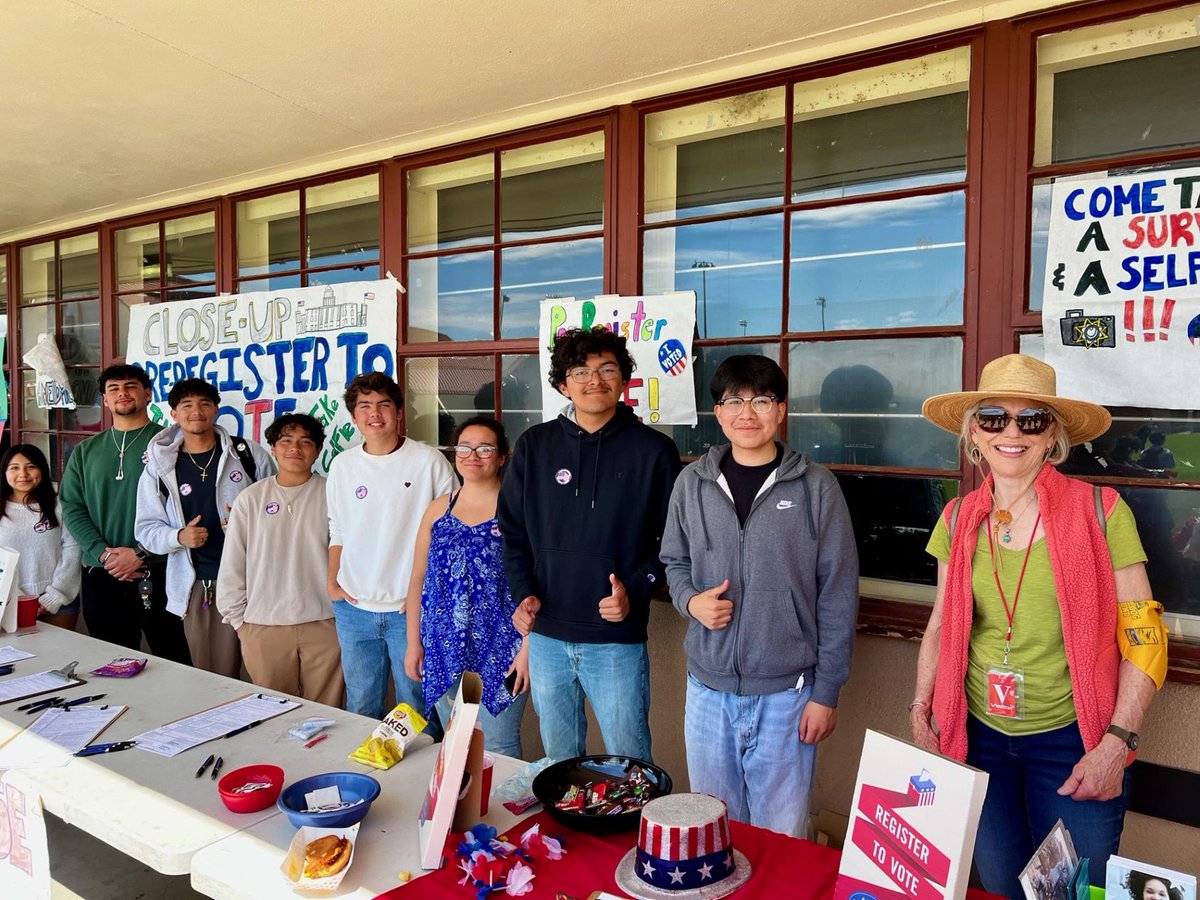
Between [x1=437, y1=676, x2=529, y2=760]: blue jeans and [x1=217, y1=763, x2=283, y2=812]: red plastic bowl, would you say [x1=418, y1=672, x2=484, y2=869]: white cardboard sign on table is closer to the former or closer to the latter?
Answer: [x1=217, y1=763, x2=283, y2=812]: red plastic bowl

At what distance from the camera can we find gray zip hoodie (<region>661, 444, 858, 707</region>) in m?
1.95

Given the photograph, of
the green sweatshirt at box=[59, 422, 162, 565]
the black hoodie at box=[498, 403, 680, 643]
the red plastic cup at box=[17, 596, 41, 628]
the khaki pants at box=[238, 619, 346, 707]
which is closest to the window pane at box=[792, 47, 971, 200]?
the black hoodie at box=[498, 403, 680, 643]

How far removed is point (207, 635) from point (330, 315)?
156 cm

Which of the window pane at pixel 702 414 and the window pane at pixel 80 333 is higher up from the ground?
the window pane at pixel 80 333

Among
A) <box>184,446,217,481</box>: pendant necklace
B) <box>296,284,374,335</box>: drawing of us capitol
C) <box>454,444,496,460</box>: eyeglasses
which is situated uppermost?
<box>296,284,374,335</box>: drawing of us capitol

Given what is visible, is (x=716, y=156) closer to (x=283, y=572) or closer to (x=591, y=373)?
(x=591, y=373)

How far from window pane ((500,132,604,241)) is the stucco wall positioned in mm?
1591

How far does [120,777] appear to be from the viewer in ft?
5.81

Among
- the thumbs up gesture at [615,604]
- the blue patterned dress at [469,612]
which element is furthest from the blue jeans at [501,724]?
the thumbs up gesture at [615,604]

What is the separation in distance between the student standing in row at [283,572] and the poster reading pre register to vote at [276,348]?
2.43 ft

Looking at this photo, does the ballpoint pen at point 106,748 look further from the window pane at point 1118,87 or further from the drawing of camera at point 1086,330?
the window pane at point 1118,87

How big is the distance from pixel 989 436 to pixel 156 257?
184 inches

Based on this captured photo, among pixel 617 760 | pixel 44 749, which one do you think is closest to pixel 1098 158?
pixel 617 760

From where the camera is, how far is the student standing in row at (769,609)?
1951 mm
